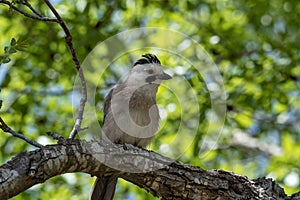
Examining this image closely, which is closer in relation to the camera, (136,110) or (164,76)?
(136,110)

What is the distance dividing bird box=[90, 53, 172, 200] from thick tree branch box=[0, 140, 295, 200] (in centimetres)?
157

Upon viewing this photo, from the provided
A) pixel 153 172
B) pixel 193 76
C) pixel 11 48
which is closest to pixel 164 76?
pixel 193 76

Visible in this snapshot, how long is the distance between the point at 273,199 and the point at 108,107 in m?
2.38

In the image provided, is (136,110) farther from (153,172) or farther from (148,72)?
(153,172)

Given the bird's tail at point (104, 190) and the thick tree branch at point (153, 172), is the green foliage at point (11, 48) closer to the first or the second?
the thick tree branch at point (153, 172)

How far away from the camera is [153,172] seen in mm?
4410

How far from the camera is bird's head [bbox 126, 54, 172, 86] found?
639cm

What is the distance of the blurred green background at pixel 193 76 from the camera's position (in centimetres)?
795

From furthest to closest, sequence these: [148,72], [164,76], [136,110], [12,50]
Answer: [148,72]
[164,76]
[136,110]
[12,50]

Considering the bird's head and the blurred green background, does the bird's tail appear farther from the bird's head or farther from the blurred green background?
the blurred green background

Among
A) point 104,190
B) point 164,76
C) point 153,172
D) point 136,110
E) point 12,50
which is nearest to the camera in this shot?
point 12,50

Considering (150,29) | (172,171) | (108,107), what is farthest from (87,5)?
(172,171)

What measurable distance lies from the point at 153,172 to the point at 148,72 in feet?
7.18

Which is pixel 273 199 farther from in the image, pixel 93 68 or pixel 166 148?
pixel 93 68
